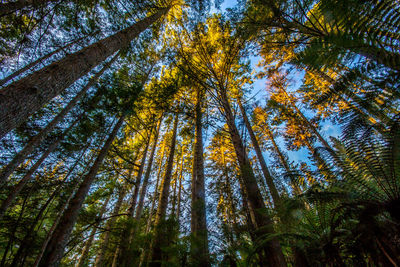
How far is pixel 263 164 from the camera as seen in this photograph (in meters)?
6.14

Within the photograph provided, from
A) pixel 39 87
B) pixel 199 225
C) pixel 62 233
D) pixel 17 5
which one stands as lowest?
pixel 62 233

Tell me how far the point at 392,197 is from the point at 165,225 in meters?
4.18

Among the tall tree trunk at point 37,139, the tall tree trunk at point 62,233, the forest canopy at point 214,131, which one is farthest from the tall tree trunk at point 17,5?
the tall tree trunk at point 62,233

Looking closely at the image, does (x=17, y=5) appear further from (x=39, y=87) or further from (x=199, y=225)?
(x=199, y=225)

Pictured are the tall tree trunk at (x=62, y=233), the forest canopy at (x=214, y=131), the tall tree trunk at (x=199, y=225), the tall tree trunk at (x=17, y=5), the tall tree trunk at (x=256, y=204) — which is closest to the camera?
the forest canopy at (x=214, y=131)

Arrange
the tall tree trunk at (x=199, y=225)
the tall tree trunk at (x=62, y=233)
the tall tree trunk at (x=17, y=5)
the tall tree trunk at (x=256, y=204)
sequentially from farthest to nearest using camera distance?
the tall tree trunk at (x=17, y=5) < the tall tree trunk at (x=199, y=225) < the tall tree trunk at (x=62, y=233) < the tall tree trunk at (x=256, y=204)

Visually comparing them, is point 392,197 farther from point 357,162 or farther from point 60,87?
point 60,87

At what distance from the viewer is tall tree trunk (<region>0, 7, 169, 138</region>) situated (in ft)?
4.67

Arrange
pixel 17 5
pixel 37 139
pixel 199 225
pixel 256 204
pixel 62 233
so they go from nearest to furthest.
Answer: pixel 256 204 → pixel 62 233 → pixel 17 5 → pixel 37 139 → pixel 199 225

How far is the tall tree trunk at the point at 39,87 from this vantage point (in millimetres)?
1423

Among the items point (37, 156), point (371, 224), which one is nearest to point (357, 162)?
point (371, 224)

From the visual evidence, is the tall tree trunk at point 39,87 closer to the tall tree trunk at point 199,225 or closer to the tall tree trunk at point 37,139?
the tall tree trunk at point 37,139

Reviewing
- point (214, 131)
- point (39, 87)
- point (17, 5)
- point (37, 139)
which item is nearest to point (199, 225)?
point (214, 131)

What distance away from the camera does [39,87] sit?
1705 mm
